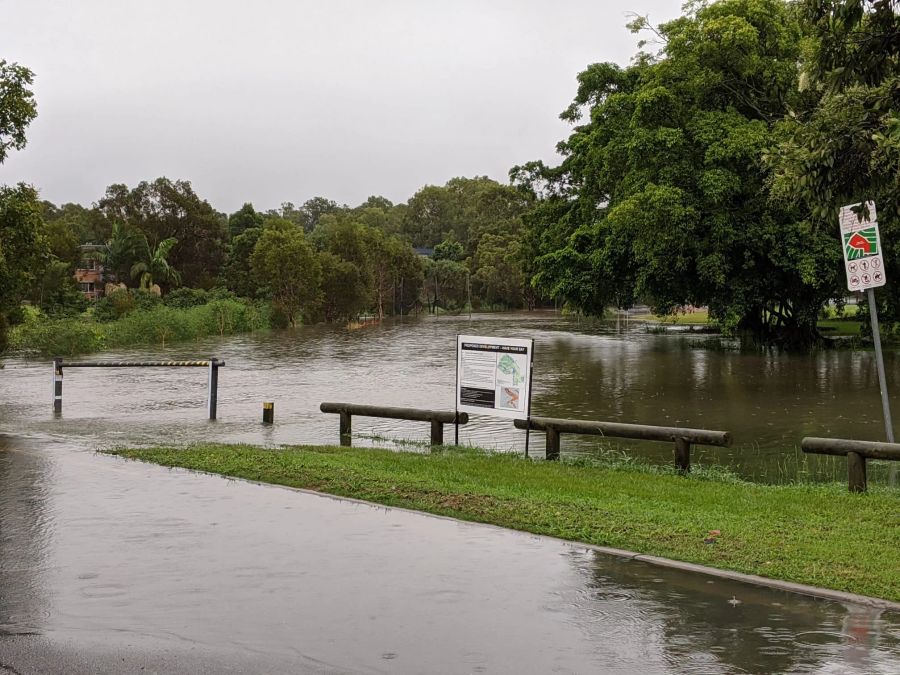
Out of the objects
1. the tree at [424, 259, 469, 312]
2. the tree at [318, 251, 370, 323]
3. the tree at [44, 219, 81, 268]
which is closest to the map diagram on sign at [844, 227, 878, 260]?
the tree at [44, 219, 81, 268]

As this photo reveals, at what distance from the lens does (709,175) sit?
28750 mm

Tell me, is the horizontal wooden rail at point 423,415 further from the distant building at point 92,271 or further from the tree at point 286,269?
the distant building at point 92,271

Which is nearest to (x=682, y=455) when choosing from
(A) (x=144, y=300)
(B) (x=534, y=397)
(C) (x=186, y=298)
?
(B) (x=534, y=397)

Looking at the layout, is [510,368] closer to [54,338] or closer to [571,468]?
[571,468]

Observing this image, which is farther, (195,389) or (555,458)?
(195,389)

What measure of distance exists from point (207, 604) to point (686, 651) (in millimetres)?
3183

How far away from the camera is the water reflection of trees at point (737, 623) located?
5.32m

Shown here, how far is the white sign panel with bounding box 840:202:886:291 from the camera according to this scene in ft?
37.6

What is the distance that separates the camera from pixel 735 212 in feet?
101

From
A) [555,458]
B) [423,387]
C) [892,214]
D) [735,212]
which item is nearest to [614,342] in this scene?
[735,212]

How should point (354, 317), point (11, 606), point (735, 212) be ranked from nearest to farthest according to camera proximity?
1. point (11, 606)
2. point (735, 212)
3. point (354, 317)

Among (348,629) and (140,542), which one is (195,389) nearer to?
(140,542)

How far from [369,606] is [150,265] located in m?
70.0

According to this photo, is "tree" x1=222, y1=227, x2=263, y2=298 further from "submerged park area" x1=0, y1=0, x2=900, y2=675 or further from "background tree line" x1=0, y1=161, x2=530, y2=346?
"submerged park area" x1=0, y1=0, x2=900, y2=675
